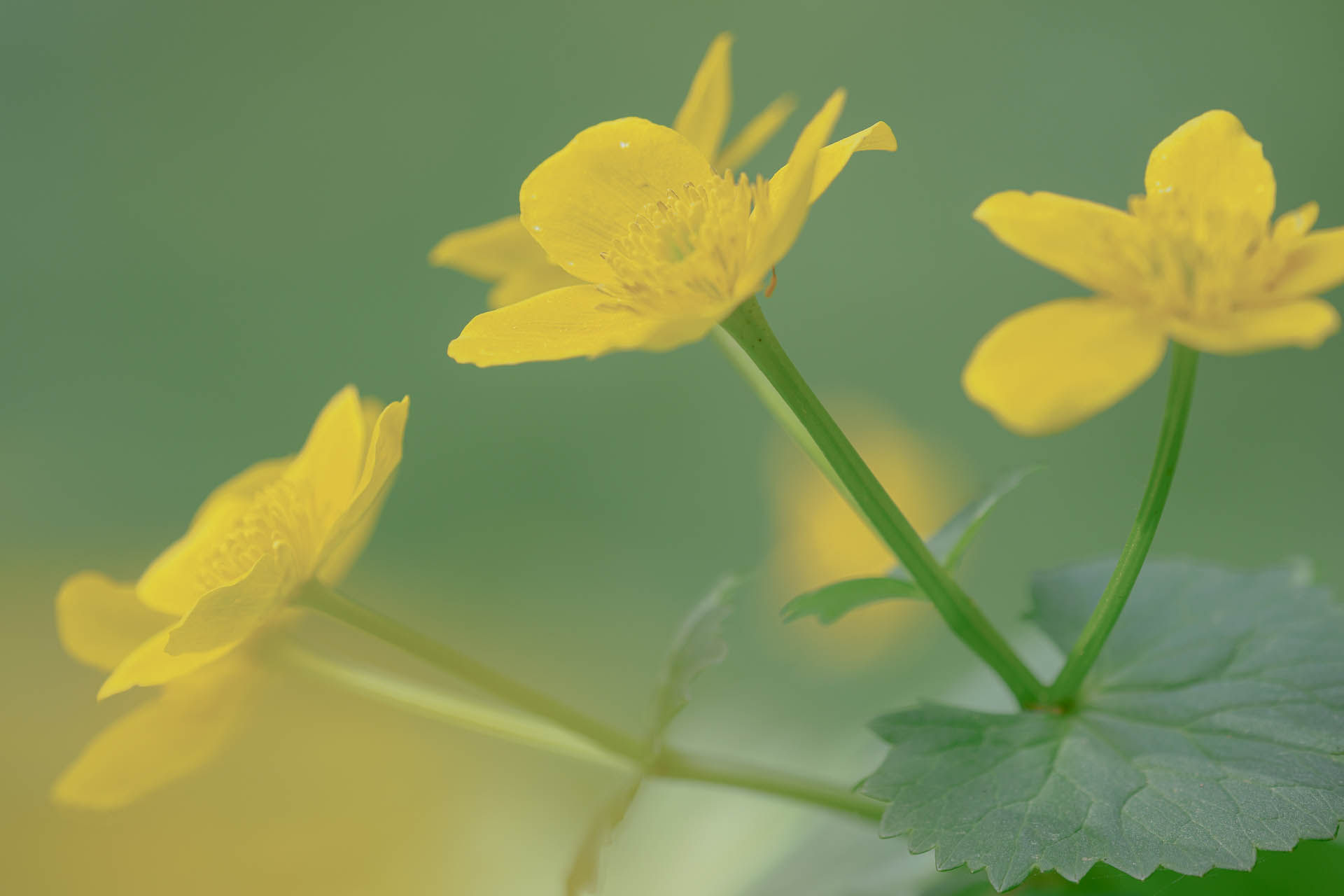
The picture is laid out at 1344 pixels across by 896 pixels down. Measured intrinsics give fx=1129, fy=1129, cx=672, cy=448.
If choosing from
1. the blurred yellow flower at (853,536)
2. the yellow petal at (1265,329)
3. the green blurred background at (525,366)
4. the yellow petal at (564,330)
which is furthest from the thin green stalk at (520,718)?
the blurred yellow flower at (853,536)

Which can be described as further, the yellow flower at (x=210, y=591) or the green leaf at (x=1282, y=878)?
the green leaf at (x=1282, y=878)

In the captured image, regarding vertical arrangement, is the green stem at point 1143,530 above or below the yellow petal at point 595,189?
below

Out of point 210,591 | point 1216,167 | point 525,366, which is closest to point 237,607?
point 210,591

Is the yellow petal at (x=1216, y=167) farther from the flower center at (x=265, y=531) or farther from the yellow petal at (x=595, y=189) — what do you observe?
the flower center at (x=265, y=531)

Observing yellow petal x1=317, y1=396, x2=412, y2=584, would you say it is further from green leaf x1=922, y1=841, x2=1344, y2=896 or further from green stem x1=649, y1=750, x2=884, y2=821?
green leaf x1=922, y1=841, x2=1344, y2=896

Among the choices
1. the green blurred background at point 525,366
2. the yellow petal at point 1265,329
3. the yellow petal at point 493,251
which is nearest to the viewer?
the yellow petal at point 1265,329

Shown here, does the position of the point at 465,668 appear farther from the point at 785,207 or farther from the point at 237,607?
the point at 785,207
